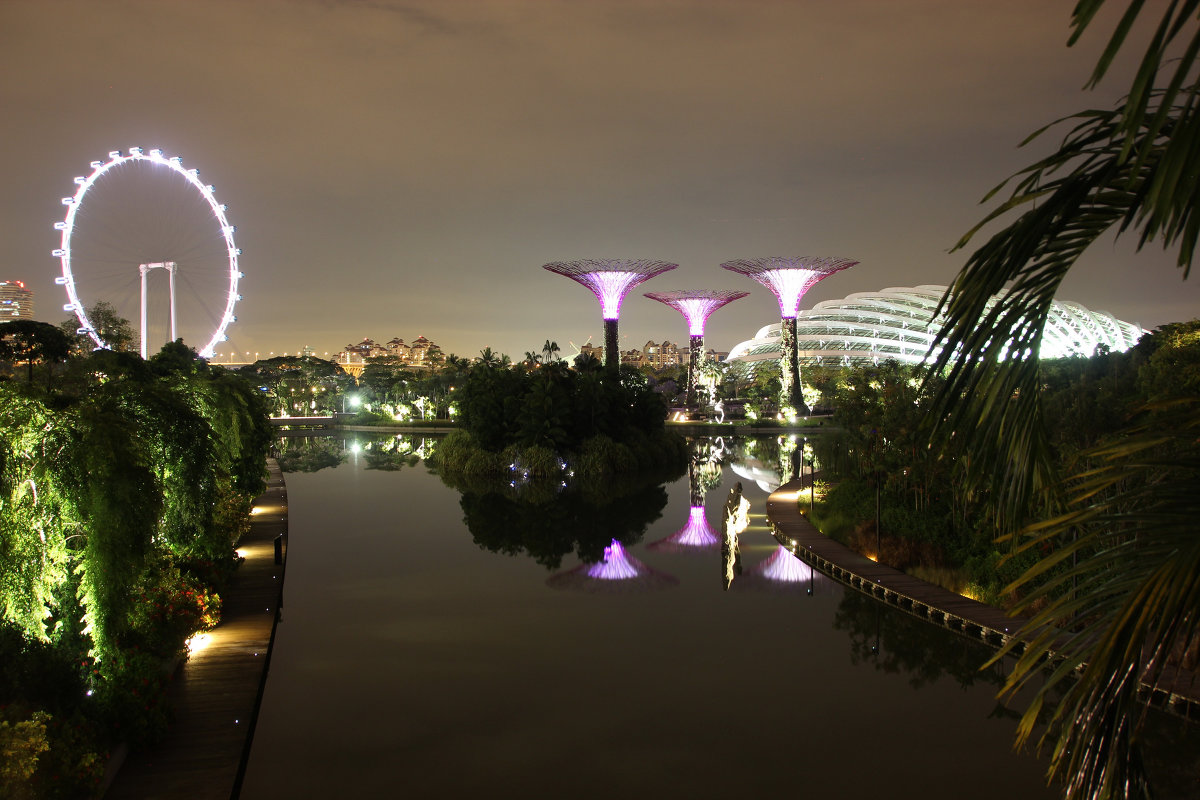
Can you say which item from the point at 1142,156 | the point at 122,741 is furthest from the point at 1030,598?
the point at 122,741

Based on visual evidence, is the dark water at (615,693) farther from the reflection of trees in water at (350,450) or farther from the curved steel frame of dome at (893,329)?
the curved steel frame of dome at (893,329)

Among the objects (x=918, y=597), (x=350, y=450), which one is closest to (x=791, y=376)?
(x=350, y=450)

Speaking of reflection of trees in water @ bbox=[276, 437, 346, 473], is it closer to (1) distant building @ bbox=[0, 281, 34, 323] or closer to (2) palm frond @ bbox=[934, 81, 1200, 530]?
(1) distant building @ bbox=[0, 281, 34, 323]

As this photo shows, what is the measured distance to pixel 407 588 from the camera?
70.8 ft

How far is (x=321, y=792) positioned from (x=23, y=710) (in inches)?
139

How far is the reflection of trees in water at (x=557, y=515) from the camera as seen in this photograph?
26875mm

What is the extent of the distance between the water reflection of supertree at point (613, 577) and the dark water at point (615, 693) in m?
0.15

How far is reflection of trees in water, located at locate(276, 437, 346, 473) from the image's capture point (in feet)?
152

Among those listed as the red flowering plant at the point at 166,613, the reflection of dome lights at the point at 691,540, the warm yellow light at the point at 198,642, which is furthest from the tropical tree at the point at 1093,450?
the reflection of dome lights at the point at 691,540

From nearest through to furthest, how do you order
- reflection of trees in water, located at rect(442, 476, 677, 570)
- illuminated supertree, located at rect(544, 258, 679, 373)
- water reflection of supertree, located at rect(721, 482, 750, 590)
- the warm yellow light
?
the warm yellow light → water reflection of supertree, located at rect(721, 482, 750, 590) → reflection of trees in water, located at rect(442, 476, 677, 570) → illuminated supertree, located at rect(544, 258, 679, 373)

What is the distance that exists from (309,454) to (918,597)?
1630 inches

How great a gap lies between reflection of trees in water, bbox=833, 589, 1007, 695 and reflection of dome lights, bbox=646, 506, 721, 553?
330 inches

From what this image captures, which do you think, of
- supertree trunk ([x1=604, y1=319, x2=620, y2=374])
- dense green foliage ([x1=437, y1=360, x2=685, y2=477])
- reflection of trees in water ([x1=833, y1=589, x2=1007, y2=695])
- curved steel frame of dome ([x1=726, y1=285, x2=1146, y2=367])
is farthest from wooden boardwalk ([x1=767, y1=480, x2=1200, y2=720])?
curved steel frame of dome ([x1=726, y1=285, x2=1146, y2=367])

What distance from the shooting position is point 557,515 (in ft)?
105
